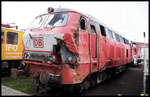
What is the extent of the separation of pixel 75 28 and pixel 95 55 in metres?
1.57

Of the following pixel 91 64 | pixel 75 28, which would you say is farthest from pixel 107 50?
pixel 75 28

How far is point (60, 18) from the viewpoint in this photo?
5582 mm

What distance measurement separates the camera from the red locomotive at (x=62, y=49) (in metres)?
4.93

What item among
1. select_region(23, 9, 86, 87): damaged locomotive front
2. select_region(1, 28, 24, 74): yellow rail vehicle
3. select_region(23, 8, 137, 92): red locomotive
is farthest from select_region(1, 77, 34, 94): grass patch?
select_region(1, 28, 24, 74): yellow rail vehicle

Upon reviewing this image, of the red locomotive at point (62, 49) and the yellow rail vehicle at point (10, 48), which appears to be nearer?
the red locomotive at point (62, 49)

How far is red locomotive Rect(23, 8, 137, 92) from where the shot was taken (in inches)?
→ 194

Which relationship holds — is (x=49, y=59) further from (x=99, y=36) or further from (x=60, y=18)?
(x=99, y=36)

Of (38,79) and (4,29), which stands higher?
(4,29)

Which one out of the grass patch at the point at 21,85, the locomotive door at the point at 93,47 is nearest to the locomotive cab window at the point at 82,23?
the locomotive door at the point at 93,47

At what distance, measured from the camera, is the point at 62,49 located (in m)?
4.90

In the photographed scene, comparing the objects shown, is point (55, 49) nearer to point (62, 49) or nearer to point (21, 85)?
point (62, 49)

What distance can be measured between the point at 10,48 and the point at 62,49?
18.2 feet

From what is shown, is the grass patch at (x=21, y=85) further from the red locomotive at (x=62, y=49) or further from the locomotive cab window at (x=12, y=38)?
the locomotive cab window at (x=12, y=38)

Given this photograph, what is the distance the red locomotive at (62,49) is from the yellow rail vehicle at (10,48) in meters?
3.58
